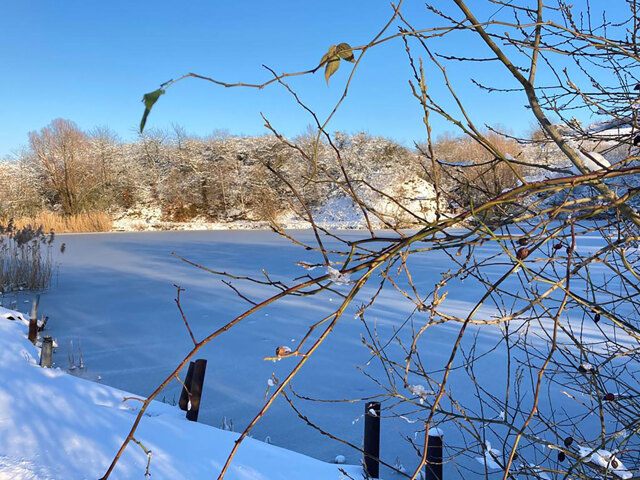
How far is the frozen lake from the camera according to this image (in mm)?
2969

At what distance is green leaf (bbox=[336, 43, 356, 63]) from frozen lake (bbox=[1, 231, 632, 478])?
0.50 m

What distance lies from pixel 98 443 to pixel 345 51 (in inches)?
73.9

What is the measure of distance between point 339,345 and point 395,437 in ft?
5.41

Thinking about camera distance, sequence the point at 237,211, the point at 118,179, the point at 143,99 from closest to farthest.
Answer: the point at 143,99, the point at 237,211, the point at 118,179

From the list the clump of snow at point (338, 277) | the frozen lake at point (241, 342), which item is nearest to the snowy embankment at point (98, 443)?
the frozen lake at point (241, 342)

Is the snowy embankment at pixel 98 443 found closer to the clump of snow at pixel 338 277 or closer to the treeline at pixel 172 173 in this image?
the clump of snow at pixel 338 277

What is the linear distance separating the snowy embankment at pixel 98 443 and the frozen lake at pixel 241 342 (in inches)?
19.9

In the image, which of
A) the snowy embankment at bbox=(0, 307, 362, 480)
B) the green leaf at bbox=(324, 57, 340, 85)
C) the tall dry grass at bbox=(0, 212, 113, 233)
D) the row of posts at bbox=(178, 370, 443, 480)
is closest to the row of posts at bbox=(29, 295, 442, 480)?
the row of posts at bbox=(178, 370, 443, 480)

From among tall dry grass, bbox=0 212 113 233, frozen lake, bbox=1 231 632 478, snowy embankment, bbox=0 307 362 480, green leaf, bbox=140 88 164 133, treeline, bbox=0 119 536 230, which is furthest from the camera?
treeline, bbox=0 119 536 230

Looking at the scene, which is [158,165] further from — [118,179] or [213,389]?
[213,389]

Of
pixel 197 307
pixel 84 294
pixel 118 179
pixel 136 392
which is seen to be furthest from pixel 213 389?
pixel 118 179

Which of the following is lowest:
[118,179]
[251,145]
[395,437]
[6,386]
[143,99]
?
[395,437]

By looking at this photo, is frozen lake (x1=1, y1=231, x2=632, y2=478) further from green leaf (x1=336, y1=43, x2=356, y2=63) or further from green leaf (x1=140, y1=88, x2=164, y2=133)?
green leaf (x1=140, y1=88, x2=164, y2=133)

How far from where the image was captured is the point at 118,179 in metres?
22.2
